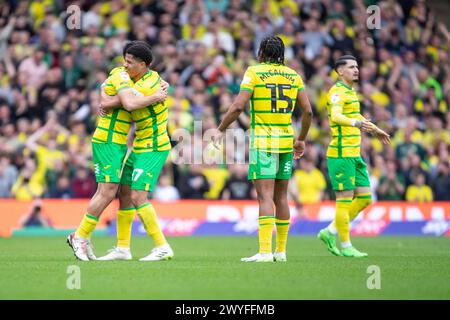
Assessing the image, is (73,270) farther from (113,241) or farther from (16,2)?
(16,2)

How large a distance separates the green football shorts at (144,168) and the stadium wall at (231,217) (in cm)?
781

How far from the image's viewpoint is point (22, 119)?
811 inches

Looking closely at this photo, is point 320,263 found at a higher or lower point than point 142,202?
lower

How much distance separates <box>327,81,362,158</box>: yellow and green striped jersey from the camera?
13234 millimetres

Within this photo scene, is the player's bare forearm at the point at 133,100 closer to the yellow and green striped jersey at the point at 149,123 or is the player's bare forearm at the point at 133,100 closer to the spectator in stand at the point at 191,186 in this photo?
the yellow and green striped jersey at the point at 149,123

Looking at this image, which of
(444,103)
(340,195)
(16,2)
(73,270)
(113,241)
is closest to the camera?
(73,270)

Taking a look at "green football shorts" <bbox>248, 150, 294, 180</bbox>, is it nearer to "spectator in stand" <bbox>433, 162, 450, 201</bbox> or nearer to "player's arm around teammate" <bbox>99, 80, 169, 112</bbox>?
"player's arm around teammate" <bbox>99, 80, 169, 112</bbox>

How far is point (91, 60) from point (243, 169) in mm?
4180

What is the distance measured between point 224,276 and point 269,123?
2.28 m

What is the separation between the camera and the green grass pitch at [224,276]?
8.42m

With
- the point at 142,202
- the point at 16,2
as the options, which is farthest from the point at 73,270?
the point at 16,2
